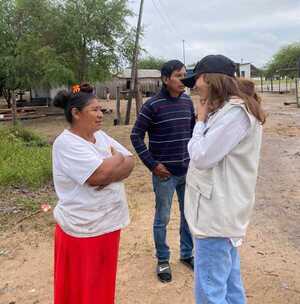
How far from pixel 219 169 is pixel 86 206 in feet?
2.69

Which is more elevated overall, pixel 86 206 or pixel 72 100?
pixel 72 100

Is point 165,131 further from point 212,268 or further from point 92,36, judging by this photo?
point 92,36

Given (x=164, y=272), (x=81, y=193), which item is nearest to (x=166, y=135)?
(x=164, y=272)

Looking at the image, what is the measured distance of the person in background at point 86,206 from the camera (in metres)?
2.60

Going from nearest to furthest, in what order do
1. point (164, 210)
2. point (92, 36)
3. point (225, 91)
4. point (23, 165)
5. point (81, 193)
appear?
1. point (225, 91)
2. point (81, 193)
3. point (164, 210)
4. point (23, 165)
5. point (92, 36)

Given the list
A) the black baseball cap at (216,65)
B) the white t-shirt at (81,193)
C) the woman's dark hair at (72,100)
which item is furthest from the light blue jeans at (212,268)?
the woman's dark hair at (72,100)

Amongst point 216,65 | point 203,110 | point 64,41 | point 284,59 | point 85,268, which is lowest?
point 85,268

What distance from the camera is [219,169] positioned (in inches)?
90.6

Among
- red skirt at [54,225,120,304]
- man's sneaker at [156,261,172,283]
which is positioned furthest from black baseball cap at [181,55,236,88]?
man's sneaker at [156,261,172,283]

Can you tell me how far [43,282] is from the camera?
392cm

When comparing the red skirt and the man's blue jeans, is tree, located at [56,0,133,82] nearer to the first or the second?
the man's blue jeans

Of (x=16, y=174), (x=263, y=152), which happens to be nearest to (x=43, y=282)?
(x=16, y=174)

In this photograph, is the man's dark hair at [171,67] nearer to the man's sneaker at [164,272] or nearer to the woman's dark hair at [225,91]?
the woman's dark hair at [225,91]

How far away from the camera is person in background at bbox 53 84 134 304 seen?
102 inches
